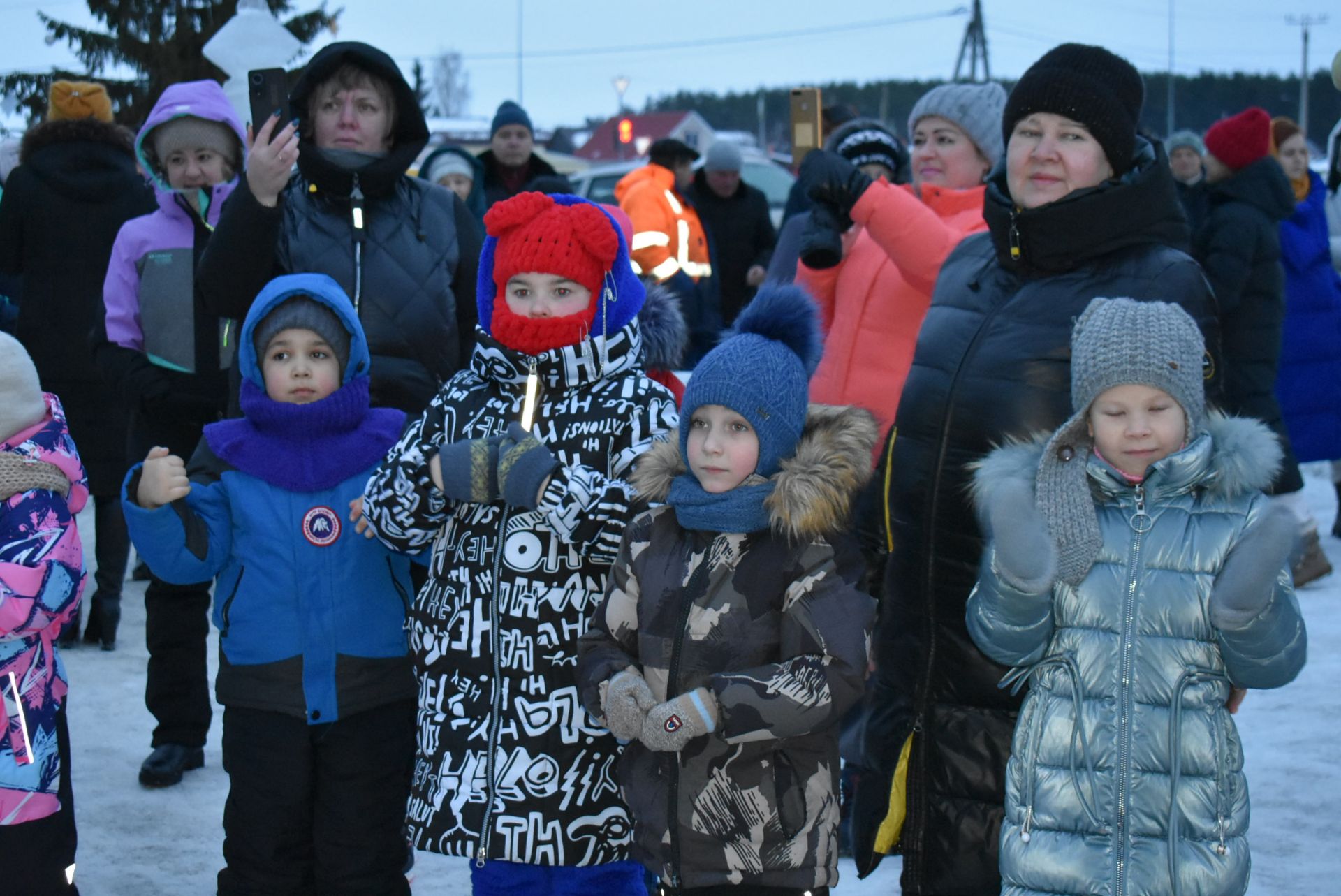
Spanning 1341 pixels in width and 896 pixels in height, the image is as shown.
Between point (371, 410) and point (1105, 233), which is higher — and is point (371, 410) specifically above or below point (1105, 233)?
below

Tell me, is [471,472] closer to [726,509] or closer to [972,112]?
[726,509]

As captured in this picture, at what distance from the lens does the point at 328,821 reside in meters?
3.16

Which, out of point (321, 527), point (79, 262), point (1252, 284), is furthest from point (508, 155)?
point (321, 527)

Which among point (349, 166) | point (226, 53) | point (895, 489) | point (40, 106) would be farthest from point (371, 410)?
point (40, 106)

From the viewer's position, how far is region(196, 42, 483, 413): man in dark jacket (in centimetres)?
358

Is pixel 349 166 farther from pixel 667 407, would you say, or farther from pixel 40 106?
pixel 40 106

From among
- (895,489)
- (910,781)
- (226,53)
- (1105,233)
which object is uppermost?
(226,53)

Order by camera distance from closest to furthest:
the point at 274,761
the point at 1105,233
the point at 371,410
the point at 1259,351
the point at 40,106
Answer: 1. the point at 1105,233
2. the point at 274,761
3. the point at 371,410
4. the point at 1259,351
5. the point at 40,106

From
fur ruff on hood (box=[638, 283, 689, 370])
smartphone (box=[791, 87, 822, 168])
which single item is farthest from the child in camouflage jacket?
smartphone (box=[791, 87, 822, 168])

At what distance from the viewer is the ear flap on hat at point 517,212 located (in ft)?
9.78

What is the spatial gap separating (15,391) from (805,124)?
6.86ft

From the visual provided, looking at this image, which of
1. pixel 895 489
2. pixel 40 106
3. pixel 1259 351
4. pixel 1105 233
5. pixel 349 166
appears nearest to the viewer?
pixel 1105 233

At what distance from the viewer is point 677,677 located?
8.29 ft

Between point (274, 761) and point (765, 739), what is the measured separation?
122 cm
